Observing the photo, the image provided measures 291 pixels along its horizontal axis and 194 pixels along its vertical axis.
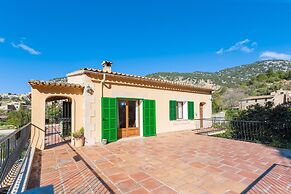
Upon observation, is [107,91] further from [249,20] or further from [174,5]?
[249,20]

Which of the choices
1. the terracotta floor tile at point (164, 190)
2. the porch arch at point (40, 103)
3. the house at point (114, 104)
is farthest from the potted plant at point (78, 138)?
the terracotta floor tile at point (164, 190)

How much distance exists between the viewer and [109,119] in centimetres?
748

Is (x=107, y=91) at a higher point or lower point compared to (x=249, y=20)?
lower

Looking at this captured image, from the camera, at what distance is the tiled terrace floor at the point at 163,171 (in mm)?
3201

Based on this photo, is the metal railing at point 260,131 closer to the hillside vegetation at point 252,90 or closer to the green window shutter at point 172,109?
the green window shutter at point 172,109

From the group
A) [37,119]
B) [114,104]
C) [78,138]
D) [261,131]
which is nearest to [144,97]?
[114,104]

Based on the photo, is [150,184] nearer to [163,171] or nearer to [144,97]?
[163,171]

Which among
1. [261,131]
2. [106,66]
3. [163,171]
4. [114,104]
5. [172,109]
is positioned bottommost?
[163,171]

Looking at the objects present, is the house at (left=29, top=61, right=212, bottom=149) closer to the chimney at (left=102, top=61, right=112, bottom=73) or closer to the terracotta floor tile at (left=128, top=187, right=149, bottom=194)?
the chimney at (left=102, top=61, right=112, bottom=73)

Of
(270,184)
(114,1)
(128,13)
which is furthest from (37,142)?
(128,13)

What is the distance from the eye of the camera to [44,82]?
20.0 feet

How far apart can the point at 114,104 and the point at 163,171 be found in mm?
4398

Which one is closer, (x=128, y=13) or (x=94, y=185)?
(x=94, y=185)

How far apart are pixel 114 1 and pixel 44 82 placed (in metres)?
6.52
